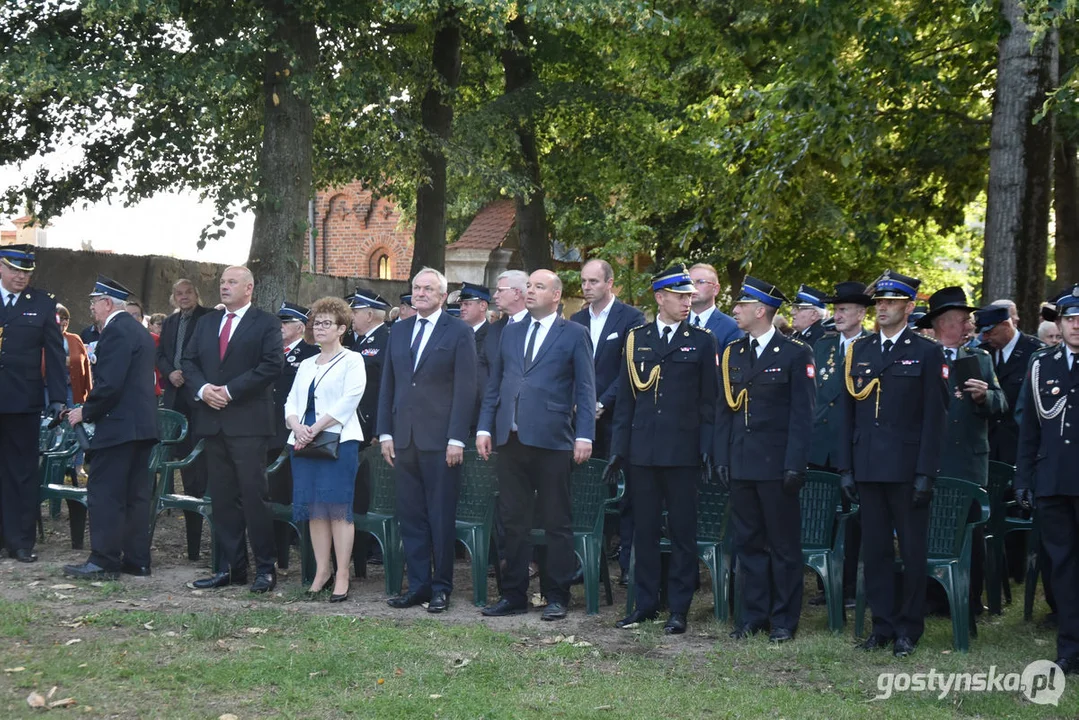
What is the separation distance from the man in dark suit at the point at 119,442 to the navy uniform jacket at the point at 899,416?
5.02 meters

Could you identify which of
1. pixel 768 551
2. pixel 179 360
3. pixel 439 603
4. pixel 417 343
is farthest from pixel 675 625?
pixel 179 360

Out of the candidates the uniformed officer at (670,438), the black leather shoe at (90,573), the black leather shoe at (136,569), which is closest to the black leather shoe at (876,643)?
the uniformed officer at (670,438)

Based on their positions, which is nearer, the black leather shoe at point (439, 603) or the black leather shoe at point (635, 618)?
the black leather shoe at point (635, 618)

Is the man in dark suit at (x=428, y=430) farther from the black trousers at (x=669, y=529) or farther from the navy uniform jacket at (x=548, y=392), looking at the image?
the black trousers at (x=669, y=529)

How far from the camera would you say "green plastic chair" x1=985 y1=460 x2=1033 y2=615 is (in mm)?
8633

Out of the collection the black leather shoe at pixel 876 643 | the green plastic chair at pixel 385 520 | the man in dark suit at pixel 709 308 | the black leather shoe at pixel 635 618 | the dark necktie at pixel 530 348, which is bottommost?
the black leather shoe at pixel 635 618

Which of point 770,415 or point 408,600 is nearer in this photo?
point 770,415

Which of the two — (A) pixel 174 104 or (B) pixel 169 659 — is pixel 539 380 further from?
(A) pixel 174 104

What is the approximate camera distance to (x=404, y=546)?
29.1 ft

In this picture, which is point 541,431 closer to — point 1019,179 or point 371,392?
point 371,392

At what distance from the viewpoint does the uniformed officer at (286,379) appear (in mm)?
10680

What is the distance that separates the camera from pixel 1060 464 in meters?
7.08

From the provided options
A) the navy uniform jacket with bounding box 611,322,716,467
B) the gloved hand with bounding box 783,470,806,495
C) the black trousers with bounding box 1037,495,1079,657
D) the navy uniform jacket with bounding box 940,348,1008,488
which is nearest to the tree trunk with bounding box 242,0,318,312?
the navy uniform jacket with bounding box 611,322,716,467

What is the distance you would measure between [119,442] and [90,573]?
0.96 m
